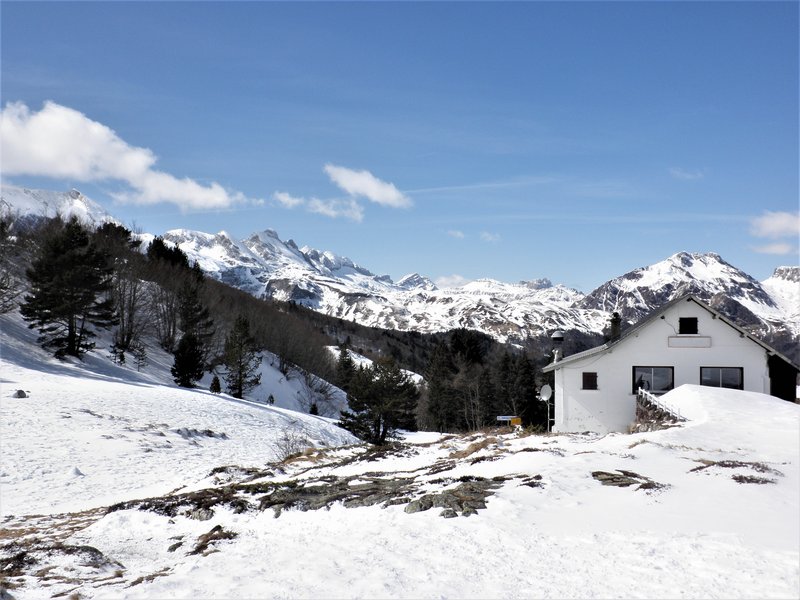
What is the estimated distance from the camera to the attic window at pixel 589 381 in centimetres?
2873

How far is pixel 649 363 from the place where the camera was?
27938 mm

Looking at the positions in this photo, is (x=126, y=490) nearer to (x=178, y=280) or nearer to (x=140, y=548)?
(x=140, y=548)

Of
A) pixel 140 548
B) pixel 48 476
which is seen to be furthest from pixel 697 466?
pixel 48 476

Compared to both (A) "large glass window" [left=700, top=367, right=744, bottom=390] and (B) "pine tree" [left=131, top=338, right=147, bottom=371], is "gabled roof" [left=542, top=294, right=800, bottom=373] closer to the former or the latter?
(A) "large glass window" [left=700, top=367, right=744, bottom=390]

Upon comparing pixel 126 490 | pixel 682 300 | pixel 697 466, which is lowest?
pixel 126 490

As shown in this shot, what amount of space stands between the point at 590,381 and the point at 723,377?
6.17 meters

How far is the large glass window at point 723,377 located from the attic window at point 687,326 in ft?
6.12

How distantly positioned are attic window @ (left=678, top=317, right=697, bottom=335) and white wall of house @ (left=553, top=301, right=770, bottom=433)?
186mm

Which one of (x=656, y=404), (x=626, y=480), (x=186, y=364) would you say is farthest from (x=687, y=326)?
(x=186, y=364)

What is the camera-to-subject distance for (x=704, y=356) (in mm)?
27422

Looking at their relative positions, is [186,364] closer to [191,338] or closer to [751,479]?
[191,338]

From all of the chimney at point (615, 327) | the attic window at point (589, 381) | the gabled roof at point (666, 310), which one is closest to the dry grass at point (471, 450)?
the gabled roof at point (666, 310)

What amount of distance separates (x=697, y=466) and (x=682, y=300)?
17.9 meters

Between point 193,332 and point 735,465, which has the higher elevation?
point 193,332
